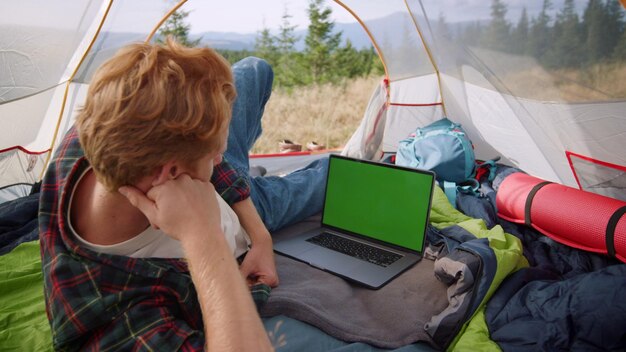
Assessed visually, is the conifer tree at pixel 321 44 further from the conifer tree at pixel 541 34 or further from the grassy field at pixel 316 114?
the conifer tree at pixel 541 34

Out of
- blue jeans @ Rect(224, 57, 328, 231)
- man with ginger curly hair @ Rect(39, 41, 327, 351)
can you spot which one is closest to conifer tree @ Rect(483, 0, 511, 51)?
blue jeans @ Rect(224, 57, 328, 231)

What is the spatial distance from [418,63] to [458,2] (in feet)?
2.25

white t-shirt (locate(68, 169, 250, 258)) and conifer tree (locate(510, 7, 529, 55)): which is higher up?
conifer tree (locate(510, 7, 529, 55))

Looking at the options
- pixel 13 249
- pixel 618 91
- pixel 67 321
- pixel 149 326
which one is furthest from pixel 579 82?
pixel 13 249

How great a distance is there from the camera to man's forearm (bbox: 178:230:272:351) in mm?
797

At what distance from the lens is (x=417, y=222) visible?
1.61 metres

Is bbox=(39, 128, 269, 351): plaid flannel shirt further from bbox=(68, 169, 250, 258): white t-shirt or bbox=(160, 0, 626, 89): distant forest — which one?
bbox=(160, 0, 626, 89): distant forest

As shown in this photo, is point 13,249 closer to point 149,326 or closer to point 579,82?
point 149,326

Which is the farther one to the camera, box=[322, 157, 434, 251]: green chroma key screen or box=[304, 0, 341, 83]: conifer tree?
box=[304, 0, 341, 83]: conifer tree

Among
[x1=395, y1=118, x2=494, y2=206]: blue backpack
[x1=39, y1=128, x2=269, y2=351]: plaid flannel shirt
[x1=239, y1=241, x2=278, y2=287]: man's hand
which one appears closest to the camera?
[x1=39, y1=128, x2=269, y2=351]: plaid flannel shirt

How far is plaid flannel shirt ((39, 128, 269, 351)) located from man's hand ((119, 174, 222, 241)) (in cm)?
15

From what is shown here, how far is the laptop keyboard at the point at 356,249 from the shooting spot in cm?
159

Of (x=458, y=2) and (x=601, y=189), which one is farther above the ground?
(x=458, y=2)

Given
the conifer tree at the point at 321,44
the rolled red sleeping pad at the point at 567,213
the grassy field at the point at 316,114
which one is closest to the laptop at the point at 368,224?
the rolled red sleeping pad at the point at 567,213
